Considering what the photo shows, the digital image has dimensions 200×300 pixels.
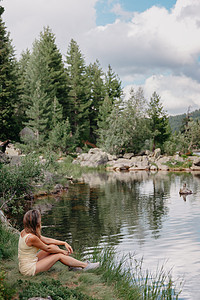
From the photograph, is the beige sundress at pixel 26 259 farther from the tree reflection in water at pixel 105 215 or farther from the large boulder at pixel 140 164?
the large boulder at pixel 140 164

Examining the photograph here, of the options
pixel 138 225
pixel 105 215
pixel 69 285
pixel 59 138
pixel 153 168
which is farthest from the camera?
pixel 59 138

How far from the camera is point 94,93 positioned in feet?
179

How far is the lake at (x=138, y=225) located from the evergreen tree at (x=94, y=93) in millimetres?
34786

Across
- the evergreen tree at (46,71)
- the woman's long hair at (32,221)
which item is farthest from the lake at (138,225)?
the evergreen tree at (46,71)

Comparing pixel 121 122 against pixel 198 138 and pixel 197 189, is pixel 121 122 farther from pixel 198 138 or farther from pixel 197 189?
pixel 197 189

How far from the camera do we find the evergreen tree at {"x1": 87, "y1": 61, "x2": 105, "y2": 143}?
5376cm

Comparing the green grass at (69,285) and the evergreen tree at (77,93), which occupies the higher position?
the evergreen tree at (77,93)

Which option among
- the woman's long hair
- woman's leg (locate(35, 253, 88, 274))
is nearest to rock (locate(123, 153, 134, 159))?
woman's leg (locate(35, 253, 88, 274))

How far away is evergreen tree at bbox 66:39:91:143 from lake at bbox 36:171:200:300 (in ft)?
97.9

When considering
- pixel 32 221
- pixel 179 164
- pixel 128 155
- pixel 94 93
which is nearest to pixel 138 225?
pixel 32 221

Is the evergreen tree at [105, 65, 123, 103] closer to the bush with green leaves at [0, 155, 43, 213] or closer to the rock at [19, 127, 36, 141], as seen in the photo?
the rock at [19, 127, 36, 141]

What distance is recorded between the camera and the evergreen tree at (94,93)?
53.8m

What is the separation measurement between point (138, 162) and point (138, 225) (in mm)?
28003

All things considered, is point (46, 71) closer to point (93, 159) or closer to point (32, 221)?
point (93, 159)
